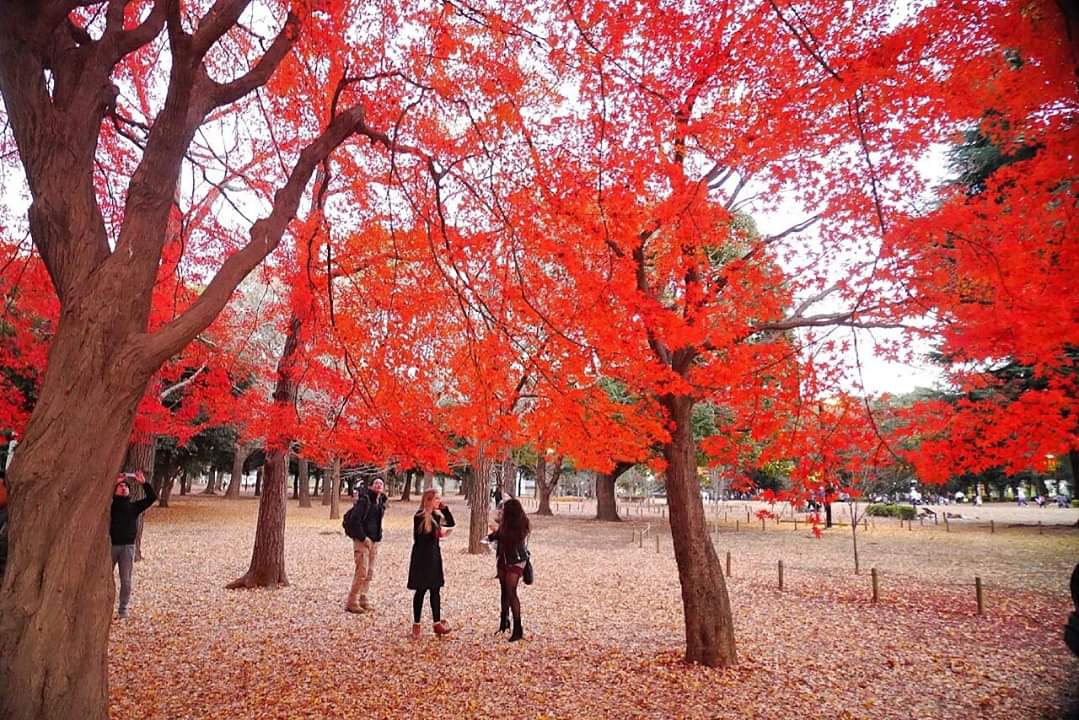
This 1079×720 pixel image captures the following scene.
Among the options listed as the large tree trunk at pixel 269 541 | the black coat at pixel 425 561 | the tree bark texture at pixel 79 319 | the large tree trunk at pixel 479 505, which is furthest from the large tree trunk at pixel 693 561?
the large tree trunk at pixel 479 505

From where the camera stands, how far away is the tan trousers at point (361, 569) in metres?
9.16

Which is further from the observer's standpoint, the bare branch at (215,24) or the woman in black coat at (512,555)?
the woman in black coat at (512,555)

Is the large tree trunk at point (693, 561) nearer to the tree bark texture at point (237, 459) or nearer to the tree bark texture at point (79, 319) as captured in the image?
the tree bark texture at point (79, 319)

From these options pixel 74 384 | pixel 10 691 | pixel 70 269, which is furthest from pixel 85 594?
pixel 70 269

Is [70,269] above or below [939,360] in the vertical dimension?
below

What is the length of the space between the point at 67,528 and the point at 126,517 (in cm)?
509

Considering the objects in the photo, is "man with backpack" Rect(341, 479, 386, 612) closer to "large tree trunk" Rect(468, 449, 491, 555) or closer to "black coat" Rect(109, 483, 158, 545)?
"black coat" Rect(109, 483, 158, 545)

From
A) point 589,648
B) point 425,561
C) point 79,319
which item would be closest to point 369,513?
point 425,561

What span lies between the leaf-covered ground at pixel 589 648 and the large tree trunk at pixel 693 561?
306 mm

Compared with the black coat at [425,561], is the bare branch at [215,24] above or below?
above

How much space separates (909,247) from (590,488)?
78.5 m

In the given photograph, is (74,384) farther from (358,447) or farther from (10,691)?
(358,447)

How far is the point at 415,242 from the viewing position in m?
10.3

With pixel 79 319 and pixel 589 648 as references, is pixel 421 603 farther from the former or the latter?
pixel 79 319
